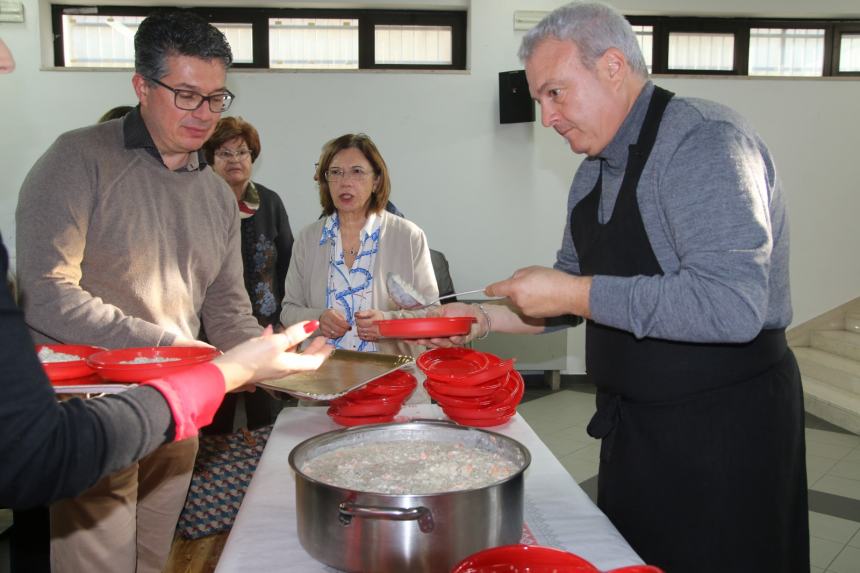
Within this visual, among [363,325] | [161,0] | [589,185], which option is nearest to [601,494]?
[589,185]

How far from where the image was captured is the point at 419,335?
1680 millimetres

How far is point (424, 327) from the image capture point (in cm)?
168

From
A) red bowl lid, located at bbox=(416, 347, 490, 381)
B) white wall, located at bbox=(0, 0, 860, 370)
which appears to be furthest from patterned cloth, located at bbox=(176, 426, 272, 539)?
white wall, located at bbox=(0, 0, 860, 370)

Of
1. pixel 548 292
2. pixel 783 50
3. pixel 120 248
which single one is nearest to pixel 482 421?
pixel 548 292

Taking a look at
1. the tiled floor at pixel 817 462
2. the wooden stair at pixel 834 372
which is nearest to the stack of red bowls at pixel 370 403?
the tiled floor at pixel 817 462

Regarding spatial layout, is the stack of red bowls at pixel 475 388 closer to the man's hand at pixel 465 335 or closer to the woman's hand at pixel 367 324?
the man's hand at pixel 465 335

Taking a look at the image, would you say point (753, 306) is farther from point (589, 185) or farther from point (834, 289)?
point (834, 289)

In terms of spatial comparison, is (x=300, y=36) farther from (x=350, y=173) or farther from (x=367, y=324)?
(x=367, y=324)

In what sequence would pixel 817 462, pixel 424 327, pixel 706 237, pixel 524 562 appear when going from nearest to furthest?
pixel 524 562
pixel 706 237
pixel 424 327
pixel 817 462

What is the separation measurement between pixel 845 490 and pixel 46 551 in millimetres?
3460

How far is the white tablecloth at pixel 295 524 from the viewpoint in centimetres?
114

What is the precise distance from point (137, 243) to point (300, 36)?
398 cm

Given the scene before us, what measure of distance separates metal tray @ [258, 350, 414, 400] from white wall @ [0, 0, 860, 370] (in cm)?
365

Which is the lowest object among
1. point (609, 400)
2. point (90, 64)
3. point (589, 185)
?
point (609, 400)
